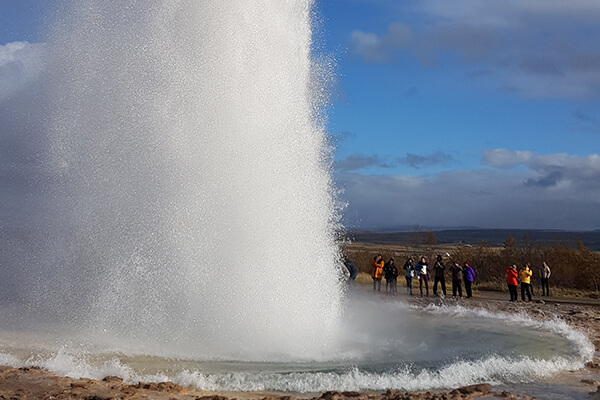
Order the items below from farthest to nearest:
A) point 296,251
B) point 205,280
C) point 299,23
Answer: point 299,23 → point 296,251 → point 205,280

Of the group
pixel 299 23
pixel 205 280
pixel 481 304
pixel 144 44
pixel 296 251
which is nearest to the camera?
pixel 205 280

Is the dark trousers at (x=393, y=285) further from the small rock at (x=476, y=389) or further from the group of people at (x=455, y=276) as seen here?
the small rock at (x=476, y=389)

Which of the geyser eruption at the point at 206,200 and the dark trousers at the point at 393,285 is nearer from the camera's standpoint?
the geyser eruption at the point at 206,200

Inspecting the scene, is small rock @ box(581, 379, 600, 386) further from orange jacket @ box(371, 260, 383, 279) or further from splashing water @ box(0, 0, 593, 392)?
orange jacket @ box(371, 260, 383, 279)

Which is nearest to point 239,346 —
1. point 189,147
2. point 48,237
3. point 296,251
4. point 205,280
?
point 205,280

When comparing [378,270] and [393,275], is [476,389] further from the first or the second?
[378,270]

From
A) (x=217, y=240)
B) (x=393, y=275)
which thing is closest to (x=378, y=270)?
(x=393, y=275)

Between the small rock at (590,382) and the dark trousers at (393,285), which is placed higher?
the dark trousers at (393,285)

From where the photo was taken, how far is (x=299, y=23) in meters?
13.1

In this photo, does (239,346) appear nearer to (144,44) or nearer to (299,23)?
(144,44)

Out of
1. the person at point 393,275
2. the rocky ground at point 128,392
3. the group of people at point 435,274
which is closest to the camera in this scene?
the rocky ground at point 128,392

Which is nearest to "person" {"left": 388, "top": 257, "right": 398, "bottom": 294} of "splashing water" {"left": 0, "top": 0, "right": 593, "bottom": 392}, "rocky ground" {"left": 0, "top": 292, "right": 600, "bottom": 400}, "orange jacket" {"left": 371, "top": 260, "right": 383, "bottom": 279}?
"orange jacket" {"left": 371, "top": 260, "right": 383, "bottom": 279}

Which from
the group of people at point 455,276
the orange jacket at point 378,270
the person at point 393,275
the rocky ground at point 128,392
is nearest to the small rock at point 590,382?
the rocky ground at point 128,392

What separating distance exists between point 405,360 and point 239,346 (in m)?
2.72
